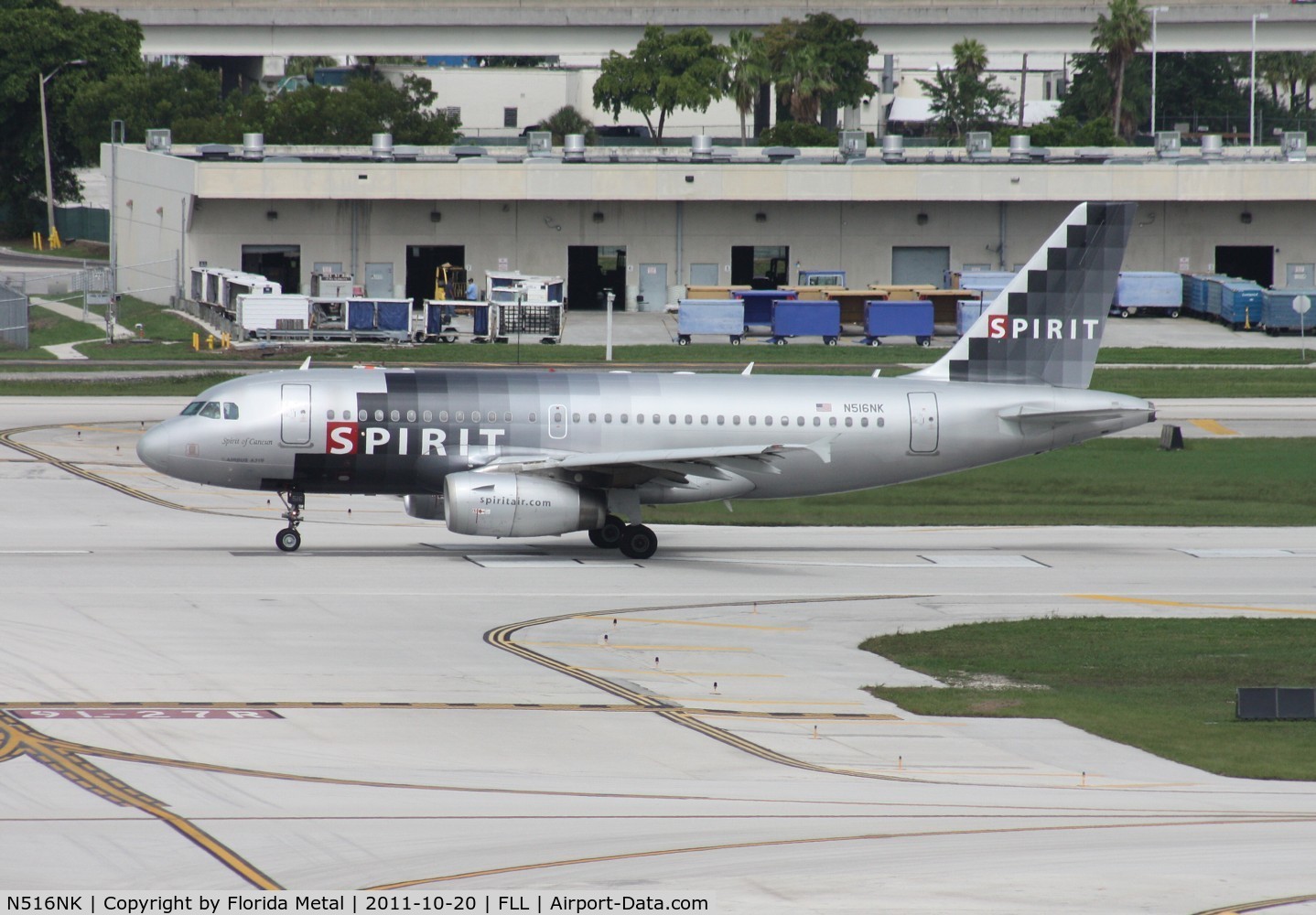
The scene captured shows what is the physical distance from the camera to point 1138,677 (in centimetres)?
3092

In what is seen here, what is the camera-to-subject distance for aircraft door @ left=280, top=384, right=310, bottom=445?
3959 cm

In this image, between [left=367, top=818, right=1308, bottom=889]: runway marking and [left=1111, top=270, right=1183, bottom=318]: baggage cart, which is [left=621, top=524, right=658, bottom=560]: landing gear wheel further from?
[left=1111, top=270, right=1183, bottom=318]: baggage cart

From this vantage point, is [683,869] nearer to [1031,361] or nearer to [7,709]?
[7,709]

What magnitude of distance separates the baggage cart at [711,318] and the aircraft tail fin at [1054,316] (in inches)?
1911

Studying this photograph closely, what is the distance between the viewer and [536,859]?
19.1m

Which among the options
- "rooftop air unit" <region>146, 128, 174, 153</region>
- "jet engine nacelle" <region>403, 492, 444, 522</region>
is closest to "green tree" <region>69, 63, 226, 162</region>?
"rooftop air unit" <region>146, 128, 174, 153</region>

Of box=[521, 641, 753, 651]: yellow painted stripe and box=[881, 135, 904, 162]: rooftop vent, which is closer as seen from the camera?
box=[521, 641, 753, 651]: yellow painted stripe

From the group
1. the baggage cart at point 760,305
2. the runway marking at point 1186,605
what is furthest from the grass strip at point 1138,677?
the baggage cart at point 760,305

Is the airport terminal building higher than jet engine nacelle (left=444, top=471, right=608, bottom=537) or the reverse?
higher

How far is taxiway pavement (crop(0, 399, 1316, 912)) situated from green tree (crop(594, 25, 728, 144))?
11772 cm

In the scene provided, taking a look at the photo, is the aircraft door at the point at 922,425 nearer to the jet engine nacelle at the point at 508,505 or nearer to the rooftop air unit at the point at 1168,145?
the jet engine nacelle at the point at 508,505

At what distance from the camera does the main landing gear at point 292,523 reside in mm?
40688

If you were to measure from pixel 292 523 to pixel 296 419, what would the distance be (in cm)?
301

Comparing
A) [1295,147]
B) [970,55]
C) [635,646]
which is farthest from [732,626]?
[970,55]
